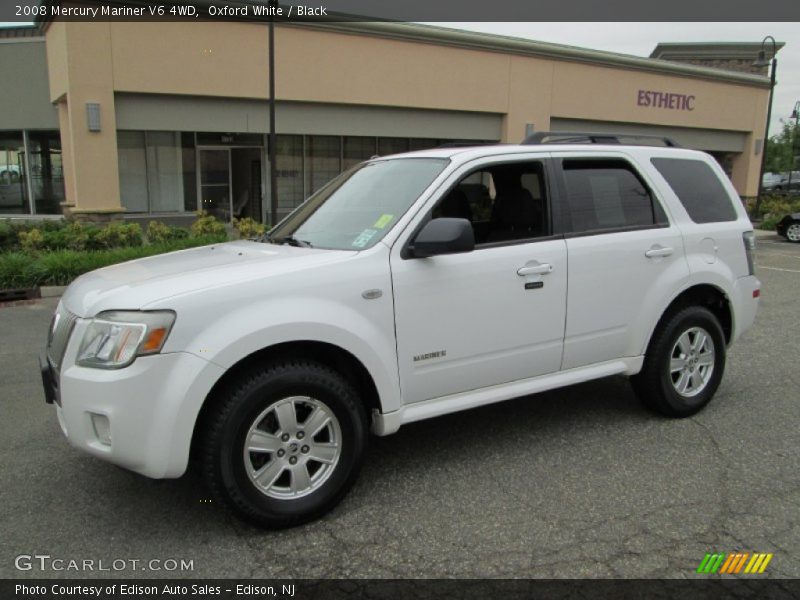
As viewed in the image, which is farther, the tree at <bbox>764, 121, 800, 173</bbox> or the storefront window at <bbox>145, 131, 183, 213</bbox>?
the tree at <bbox>764, 121, 800, 173</bbox>

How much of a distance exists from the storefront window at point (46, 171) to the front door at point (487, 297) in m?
20.6

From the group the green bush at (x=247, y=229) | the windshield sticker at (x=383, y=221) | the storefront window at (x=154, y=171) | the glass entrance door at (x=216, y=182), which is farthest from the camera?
the glass entrance door at (x=216, y=182)

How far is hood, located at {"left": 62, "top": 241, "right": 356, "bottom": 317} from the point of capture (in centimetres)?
313

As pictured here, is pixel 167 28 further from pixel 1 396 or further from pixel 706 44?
pixel 706 44

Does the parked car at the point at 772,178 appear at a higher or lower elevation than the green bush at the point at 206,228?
higher

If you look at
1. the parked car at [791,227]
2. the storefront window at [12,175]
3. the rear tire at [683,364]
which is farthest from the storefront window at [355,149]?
the rear tire at [683,364]

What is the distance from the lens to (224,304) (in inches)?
123

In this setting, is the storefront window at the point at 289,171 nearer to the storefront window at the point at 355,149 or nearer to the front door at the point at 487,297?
the storefront window at the point at 355,149

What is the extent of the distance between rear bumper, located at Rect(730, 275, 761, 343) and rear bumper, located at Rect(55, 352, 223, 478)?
12.9 feet

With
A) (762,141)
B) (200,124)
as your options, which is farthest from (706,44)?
(200,124)

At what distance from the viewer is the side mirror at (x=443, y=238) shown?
11.5 feet

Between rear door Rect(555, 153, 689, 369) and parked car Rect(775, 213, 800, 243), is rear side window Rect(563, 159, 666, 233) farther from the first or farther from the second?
parked car Rect(775, 213, 800, 243)

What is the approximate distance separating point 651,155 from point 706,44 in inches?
1315

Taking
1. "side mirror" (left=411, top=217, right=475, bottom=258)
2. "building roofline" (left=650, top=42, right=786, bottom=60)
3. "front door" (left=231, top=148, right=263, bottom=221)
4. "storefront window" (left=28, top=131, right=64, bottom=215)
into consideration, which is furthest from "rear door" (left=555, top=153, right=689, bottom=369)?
"building roofline" (left=650, top=42, right=786, bottom=60)
